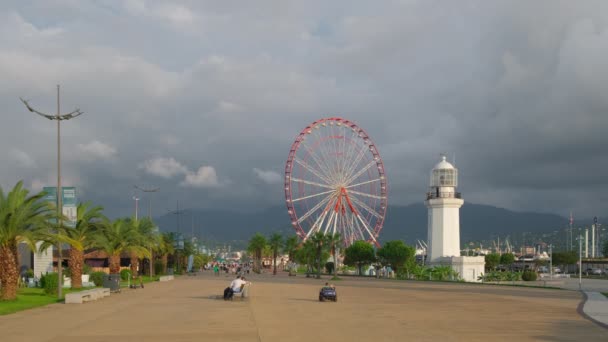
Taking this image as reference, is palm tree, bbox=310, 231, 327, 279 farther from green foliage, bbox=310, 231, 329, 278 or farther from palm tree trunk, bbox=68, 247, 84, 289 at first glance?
palm tree trunk, bbox=68, 247, 84, 289

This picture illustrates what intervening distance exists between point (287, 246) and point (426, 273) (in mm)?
46346

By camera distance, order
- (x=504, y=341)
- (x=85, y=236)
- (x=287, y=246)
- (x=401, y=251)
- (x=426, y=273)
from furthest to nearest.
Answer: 1. (x=287, y=246)
2. (x=401, y=251)
3. (x=426, y=273)
4. (x=85, y=236)
5. (x=504, y=341)

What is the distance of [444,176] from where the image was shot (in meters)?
76.9

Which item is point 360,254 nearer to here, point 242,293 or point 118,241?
point 118,241

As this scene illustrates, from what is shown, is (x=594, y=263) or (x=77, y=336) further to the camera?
(x=594, y=263)

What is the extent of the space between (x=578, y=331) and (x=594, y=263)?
126149 mm

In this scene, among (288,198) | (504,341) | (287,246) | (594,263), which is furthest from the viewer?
(594,263)

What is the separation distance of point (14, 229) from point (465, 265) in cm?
5289

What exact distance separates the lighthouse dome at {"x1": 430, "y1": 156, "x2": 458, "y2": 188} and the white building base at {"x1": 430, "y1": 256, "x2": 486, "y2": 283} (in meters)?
8.26

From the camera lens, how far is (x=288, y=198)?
85625 mm

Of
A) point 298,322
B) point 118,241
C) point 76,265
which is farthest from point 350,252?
point 298,322

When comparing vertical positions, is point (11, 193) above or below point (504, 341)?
above

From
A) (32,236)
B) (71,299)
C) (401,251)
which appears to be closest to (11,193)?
(32,236)

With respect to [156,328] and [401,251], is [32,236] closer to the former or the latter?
[156,328]
